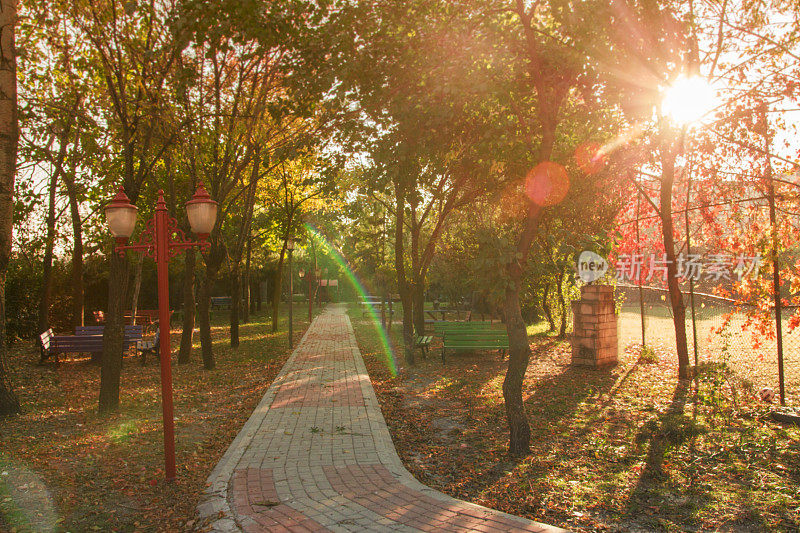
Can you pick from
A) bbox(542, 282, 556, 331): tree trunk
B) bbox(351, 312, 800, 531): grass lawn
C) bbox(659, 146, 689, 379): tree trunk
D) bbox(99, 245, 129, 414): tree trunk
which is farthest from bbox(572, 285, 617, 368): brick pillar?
bbox(99, 245, 129, 414): tree trunk

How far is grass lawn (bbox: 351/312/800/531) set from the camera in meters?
4.88

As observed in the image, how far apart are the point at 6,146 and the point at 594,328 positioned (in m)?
11.5

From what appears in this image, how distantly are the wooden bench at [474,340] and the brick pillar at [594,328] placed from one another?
1868mm

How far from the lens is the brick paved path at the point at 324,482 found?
446 centimetres

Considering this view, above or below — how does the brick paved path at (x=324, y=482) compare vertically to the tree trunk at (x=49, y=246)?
below

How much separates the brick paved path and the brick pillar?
18.6ft

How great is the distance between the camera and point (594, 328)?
12.6m

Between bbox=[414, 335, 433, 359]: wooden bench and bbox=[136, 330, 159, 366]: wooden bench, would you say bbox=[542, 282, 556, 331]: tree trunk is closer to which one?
bbox=[414, 335, 433, 359]: wooden bench

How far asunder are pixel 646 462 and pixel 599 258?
719cm

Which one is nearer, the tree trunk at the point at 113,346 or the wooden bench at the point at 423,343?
the tree trunk at the point at 113,346

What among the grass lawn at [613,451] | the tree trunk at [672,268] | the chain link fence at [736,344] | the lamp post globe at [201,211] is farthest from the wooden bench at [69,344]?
the chain link fence at [736,344]

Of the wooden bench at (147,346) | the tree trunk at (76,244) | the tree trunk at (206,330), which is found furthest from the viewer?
the tree trunk at (76,244)

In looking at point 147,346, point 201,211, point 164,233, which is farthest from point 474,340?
point 164,233

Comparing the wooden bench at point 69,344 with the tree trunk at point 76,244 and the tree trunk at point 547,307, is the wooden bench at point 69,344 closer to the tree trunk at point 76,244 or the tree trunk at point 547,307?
the tree trunk at point 76,244
